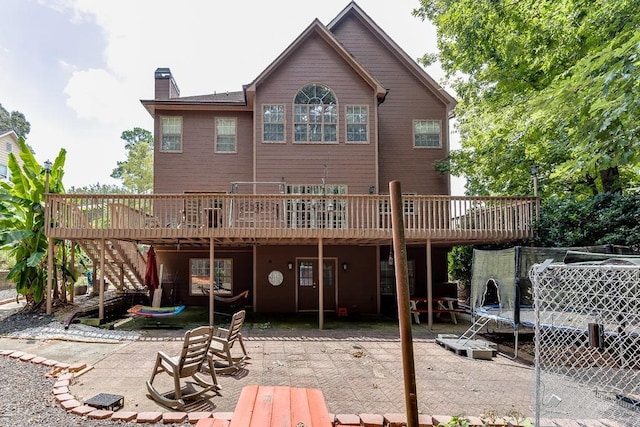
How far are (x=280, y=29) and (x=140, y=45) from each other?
542cm

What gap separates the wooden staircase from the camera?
12367 mm

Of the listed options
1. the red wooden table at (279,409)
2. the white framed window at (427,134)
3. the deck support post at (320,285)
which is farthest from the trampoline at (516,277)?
the white framed window at (427,134)

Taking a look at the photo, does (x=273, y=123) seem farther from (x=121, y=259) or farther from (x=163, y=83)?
(x=121, y=259)

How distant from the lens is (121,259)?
13.1 m

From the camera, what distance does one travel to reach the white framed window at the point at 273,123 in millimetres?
13305

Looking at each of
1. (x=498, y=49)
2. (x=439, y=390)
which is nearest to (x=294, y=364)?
(x=439, y=390)

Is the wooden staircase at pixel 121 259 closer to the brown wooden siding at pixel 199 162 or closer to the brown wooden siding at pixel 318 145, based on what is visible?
the brown wooden siding at pixel 199 162

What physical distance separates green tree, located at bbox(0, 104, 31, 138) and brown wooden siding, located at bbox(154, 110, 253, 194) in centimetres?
5661

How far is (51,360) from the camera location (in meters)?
6.64

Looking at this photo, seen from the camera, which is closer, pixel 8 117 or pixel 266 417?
pixel 266 417

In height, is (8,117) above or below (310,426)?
above

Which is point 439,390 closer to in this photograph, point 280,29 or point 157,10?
point 157,10

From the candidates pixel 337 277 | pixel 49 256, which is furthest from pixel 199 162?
pixel 337 277

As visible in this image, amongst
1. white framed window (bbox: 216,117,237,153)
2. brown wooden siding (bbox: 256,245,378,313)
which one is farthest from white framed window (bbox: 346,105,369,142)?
white framed window (bbox: 216,117,237,153)
